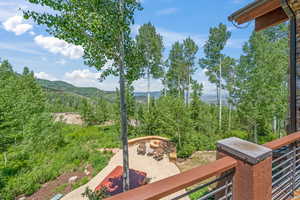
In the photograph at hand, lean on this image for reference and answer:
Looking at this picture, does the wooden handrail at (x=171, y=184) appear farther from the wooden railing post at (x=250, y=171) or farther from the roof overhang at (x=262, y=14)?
the roof overhang at (x=262, y=14)

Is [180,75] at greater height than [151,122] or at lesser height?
greater

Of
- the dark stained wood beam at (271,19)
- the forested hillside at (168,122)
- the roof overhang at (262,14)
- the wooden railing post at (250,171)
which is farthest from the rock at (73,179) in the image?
the dark stained wood beam at (271,19)

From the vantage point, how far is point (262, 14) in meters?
3.69

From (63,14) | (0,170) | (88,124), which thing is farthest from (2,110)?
(88,124)

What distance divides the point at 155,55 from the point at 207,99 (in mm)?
8357

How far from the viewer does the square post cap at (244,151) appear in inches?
43.1

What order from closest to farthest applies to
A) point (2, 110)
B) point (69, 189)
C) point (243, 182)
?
point (243, 182) < point (69, 189) < point (2, 110)

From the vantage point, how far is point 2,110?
980 cm

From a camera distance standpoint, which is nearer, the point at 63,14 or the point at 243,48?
the point at 63,14

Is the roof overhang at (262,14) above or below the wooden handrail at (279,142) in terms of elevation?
above

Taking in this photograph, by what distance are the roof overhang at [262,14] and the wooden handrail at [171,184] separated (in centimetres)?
382

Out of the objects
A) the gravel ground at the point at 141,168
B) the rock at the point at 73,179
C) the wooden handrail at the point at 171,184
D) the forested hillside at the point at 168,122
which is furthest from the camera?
the forested hillside at the point at 168,122

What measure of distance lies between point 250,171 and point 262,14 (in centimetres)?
402

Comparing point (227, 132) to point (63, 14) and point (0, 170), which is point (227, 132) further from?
point (0, 170)
